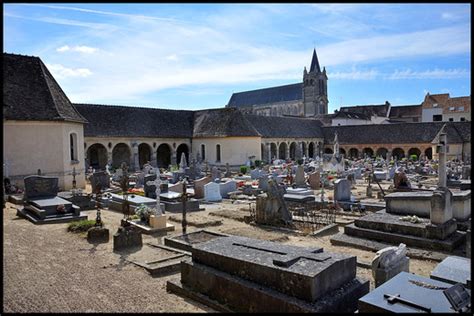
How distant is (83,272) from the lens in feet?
25.8

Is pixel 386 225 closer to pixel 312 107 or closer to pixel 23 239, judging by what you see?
pixel 23 239

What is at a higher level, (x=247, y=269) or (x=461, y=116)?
(x=461, y=116)

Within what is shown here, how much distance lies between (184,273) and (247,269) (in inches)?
59.4

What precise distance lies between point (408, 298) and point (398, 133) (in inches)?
1836

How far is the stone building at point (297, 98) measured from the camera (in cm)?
8300

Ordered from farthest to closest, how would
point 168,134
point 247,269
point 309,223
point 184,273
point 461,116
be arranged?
1. point 461,116
2. point 168,134
3. point 309,223
4. point 184,273
5. point 247,269

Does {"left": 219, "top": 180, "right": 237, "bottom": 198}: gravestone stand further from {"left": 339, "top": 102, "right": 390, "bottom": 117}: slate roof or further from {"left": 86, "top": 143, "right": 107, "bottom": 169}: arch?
{"left": 339, "top": 102, "right": 390, "bottom": 117}: slate roof

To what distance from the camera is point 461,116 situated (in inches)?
2240

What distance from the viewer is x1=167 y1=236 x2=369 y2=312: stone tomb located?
5.25m

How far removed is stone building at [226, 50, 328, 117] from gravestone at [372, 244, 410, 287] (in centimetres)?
7652

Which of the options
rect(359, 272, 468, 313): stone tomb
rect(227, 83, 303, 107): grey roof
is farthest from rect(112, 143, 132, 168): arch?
rect(227, 83, 303, 107): grey roof

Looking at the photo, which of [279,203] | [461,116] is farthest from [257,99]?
[279,203]

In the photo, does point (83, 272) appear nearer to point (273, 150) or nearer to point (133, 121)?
point (133, 121)

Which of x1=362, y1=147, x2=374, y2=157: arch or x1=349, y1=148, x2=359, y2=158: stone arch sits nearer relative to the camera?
x1=362, y1=147, x2=374, y2=157: arch
